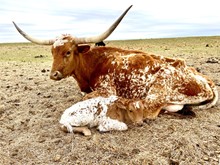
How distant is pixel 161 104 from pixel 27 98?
330 cm

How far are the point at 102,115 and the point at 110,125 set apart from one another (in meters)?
0.20

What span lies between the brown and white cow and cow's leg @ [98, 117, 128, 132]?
1.68 ft

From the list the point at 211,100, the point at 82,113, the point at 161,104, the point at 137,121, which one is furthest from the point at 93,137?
the point at 211,100

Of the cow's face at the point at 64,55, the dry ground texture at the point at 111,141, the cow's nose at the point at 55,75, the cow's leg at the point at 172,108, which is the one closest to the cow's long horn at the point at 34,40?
the cow's face at the point at 64,55

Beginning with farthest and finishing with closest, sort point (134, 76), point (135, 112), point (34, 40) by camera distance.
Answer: point (34, 40), point (134, 76), point (135, 112)

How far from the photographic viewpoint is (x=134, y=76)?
648cm

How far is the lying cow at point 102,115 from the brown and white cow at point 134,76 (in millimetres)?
284

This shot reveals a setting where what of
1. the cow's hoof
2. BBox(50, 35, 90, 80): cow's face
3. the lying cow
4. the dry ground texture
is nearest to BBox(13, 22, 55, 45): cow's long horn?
BBox(50, 35, 90, 80): cow's face

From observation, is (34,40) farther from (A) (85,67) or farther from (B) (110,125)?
(B) (110,125)

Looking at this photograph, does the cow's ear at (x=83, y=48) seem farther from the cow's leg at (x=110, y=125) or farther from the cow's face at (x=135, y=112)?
the cow's leg at (x=110, y=125)

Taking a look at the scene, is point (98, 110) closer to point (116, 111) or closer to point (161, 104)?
point (116, 111)

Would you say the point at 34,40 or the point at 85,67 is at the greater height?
the point at 34,40

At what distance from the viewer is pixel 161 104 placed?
6.18m

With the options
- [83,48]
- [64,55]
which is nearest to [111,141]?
[64,55]
